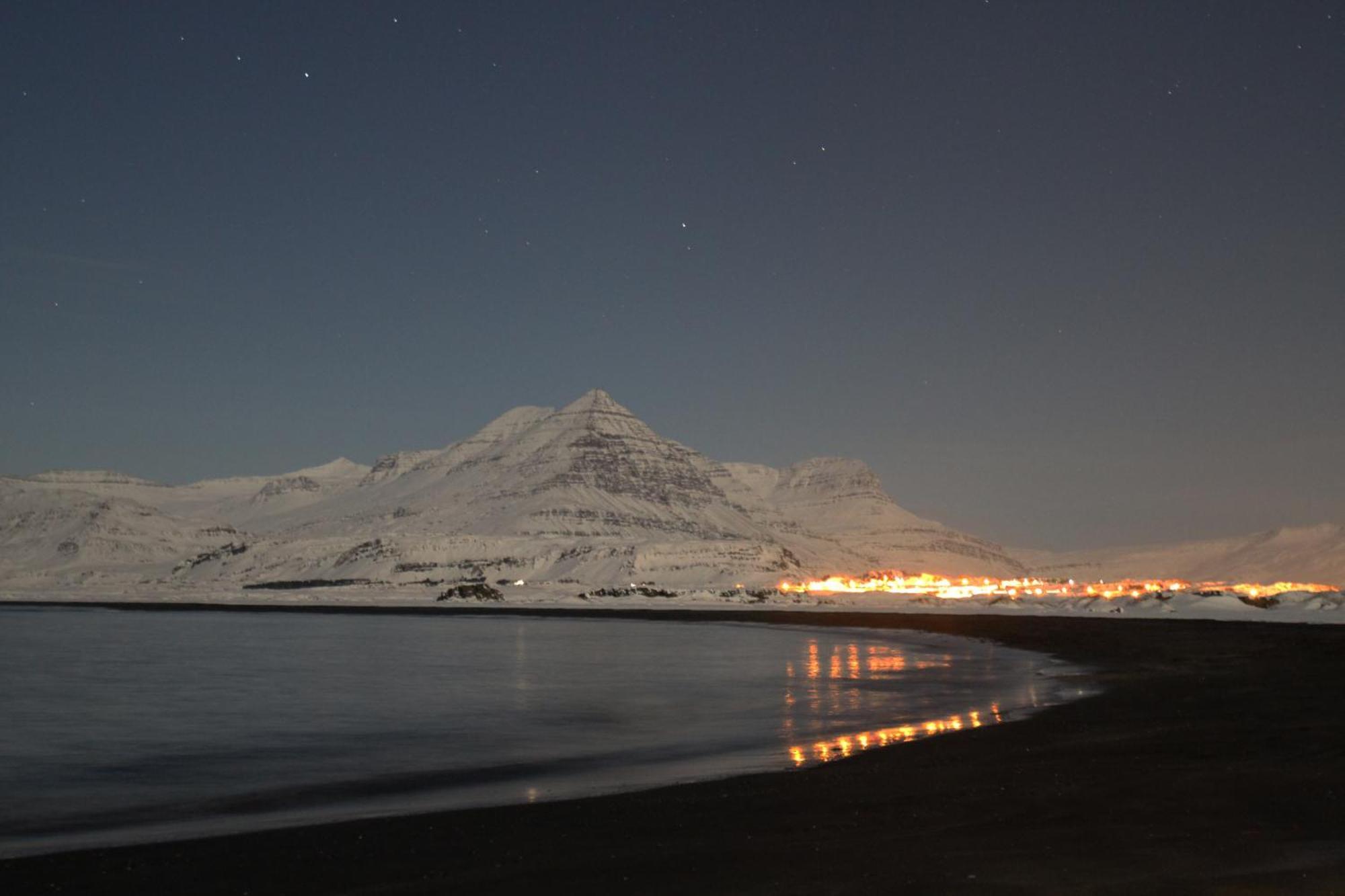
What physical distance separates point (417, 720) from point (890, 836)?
17486mm

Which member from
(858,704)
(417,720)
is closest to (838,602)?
(858,704)

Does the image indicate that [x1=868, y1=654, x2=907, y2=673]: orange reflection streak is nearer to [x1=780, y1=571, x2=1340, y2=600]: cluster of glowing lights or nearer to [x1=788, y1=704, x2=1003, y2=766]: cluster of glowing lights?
[x1=788, y1=704, x2=1003, y2=766]: cluster of glowing lights

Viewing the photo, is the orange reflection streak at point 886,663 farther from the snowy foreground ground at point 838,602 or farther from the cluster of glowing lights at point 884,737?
the snowy foreground ground at point 838,602

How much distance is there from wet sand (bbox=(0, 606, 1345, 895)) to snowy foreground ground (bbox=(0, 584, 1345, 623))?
58225 millimetres

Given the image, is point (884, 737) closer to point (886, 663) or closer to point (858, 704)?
point (858, 704)

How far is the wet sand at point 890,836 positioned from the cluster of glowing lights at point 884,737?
0.72 metres

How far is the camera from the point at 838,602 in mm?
137375

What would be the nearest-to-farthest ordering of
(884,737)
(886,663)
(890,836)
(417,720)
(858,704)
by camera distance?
(890,836), (884,737), (417,720), (858,704), (886,663)

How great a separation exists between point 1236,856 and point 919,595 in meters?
137

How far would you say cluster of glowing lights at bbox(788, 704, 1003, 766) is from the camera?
770 inches

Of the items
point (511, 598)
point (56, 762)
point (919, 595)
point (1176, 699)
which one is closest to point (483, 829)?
point (56, 762)

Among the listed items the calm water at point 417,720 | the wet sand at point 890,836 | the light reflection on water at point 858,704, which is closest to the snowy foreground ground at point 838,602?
the calm water at point 417,720

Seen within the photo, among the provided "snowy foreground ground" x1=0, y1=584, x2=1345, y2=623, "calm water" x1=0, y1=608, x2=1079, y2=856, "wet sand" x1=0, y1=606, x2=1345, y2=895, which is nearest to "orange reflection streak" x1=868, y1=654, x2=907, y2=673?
"calm water" x1=0, y1=608, x2=1079, y2=856

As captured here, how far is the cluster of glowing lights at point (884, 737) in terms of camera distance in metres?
19.5
